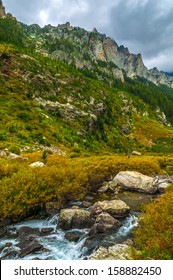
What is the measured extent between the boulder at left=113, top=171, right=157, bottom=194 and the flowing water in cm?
739

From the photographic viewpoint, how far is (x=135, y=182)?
24.9 metres

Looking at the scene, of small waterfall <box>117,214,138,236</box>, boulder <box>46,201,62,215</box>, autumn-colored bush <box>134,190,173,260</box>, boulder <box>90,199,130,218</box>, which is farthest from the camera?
boulder <box>46,201,62,215</box>

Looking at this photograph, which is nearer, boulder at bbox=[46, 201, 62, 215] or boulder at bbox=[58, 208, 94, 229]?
boulder at bbox=[58, 208, 94, 229]

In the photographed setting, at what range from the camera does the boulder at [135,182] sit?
79.1 ft

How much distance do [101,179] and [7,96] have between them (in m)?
49.8

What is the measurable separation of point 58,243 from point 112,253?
372 cm

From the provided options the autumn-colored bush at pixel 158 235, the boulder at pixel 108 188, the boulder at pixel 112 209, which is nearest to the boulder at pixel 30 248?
the boulder at pixel 112 209

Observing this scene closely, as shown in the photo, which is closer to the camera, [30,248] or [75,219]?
[30,248]

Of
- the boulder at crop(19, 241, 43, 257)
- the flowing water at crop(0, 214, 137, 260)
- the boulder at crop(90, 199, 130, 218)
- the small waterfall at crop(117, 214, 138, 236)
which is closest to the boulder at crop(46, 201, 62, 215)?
the flowing water at crop(0, 214, 137, 260)

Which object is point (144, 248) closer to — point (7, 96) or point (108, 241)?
point (108, 241)

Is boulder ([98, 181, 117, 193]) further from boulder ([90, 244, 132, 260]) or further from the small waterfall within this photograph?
boulder ([90, 244, 132, 260])

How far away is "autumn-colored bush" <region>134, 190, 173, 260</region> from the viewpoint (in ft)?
31.9

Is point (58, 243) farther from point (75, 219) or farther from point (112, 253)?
point (112, 253)

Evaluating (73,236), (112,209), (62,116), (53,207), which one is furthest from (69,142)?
(73,236)
